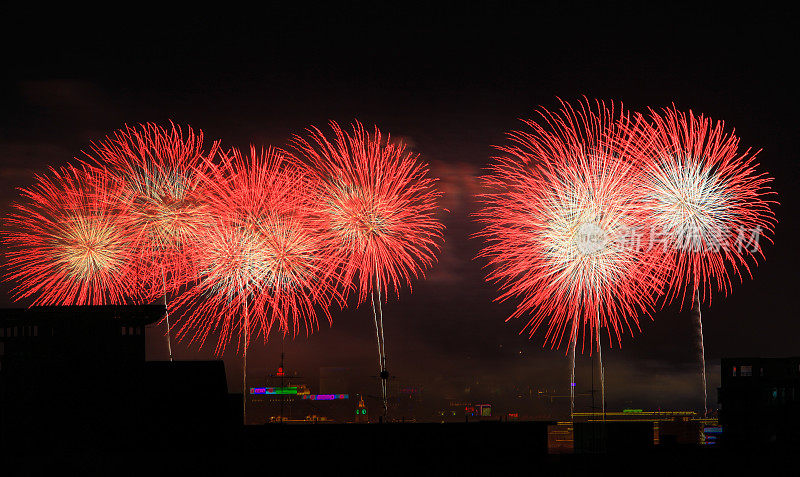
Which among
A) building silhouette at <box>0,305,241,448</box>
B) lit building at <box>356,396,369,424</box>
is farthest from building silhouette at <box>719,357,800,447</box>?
building silhouette at <box>0,305,241,448</box>

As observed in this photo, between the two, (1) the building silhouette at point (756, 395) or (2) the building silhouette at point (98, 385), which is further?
(1) the building silhouette at point (756, 395)

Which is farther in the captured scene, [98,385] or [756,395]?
[756,395]

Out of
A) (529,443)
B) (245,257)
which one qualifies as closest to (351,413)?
(245,257)

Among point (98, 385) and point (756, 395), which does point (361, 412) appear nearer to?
point (756, 395)

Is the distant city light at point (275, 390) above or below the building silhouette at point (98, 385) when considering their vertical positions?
below

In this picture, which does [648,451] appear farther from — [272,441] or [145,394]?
[145,394]

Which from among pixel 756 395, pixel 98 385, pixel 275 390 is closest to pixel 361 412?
pixel 275 390

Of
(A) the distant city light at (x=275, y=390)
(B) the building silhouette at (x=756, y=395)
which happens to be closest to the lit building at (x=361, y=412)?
(A) the distant city light at (x=275, y=390)

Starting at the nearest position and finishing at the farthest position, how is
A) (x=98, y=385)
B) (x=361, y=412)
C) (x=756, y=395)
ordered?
(x=98, y=385) < (x=756, y=395) < (x=361, y=412)

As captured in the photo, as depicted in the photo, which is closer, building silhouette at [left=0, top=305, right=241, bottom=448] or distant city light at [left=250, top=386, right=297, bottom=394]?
building silhouette at [left=0, top=305, right=241, bottom=448]

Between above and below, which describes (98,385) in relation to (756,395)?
above

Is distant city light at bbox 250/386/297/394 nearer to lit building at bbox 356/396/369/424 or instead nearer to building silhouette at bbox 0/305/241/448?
lit building at bbox 356/396/369/424

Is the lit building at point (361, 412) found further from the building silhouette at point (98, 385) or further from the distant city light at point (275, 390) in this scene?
the building silhouette at point (98, 385)
